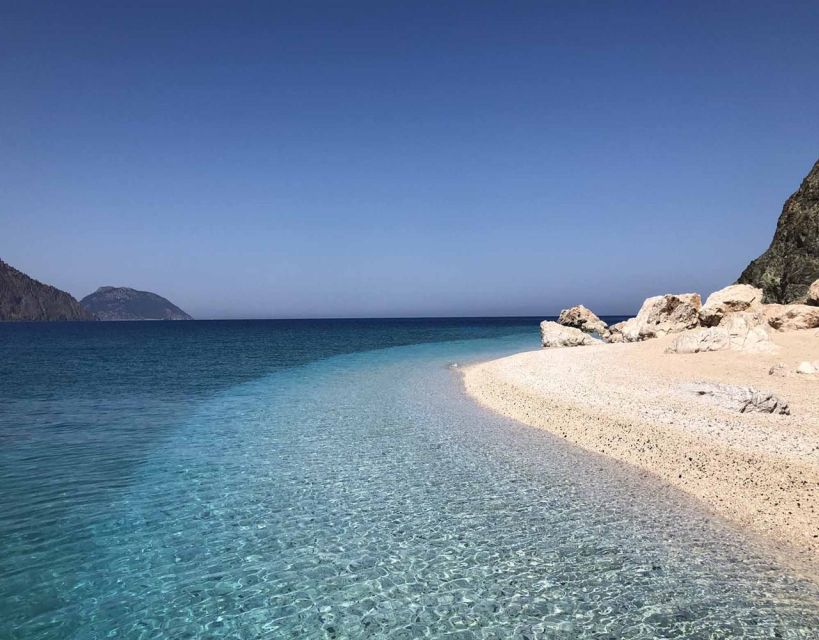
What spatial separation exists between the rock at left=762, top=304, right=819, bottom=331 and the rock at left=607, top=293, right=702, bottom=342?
32.0 ft

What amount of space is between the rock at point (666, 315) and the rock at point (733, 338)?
12.2 m

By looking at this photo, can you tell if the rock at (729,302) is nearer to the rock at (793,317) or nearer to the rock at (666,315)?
the rock at (793,317)

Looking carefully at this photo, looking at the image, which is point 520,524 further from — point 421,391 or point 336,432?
point 421,391

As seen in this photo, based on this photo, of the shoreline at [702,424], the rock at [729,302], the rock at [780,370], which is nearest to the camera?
the shoreline at [702,424]

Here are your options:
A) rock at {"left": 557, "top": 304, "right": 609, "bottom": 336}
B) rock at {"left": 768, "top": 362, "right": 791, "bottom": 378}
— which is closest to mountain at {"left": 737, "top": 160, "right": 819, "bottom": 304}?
rock at {"left": 768, "top": 362, "right": 791, "bottom": 378}

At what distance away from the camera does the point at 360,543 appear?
933cm

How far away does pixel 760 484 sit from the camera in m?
11.5

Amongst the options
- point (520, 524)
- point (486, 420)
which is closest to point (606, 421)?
point (486, 420)

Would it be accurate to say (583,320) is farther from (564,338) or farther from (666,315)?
(666,315)

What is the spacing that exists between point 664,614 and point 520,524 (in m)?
3.38

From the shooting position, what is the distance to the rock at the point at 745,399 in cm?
1702

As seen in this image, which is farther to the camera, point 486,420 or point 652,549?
point 486,420

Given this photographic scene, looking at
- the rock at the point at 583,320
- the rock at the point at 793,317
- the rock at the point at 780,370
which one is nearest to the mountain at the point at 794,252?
the rock at the point at 793,317

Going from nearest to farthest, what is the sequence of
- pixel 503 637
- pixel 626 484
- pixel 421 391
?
pixel 503 637, pixel 626 484, pixel 421 391
